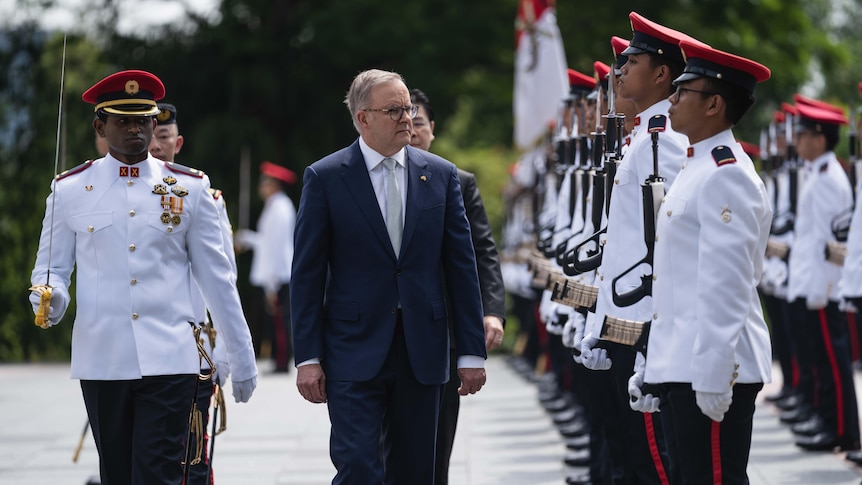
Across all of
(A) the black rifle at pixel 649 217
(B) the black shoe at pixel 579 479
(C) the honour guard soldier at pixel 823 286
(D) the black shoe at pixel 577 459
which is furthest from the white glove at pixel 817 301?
(A) the black rifle at pixel 649 217

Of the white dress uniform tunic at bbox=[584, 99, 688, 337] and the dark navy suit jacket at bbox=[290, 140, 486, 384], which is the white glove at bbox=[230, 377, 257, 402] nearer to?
the dark navy suit jacket at bbox=[290, 140, 486, 384]

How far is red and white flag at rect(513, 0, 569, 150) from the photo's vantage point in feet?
44.5

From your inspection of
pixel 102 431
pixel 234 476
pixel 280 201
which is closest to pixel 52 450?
pixel 234 476

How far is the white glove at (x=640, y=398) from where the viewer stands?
4996 millimetres

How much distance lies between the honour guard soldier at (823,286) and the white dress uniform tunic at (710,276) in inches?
182

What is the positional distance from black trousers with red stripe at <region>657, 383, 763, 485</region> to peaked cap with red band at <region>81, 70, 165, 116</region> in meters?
2.45

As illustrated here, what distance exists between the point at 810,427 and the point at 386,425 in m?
4.97

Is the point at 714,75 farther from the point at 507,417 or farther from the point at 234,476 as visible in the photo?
the point at 507,417

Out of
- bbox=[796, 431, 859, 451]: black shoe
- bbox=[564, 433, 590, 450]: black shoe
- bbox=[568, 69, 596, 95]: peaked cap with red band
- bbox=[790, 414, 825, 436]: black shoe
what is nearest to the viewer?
bbox=[568, 69, 596, 95]: peaked cap with red band

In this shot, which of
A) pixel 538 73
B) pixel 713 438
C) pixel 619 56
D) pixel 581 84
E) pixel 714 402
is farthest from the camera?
pixel 538 73

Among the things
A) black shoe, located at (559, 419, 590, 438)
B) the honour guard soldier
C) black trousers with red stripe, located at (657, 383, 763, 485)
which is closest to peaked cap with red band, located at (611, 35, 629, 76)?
black trousers with red stripe, located at (657, 383, 763, 485)

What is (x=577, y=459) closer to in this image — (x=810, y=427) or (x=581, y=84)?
(x=810, y=427)

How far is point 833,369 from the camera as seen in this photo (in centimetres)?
950

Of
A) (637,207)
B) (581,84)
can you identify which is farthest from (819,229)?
(637,207)
